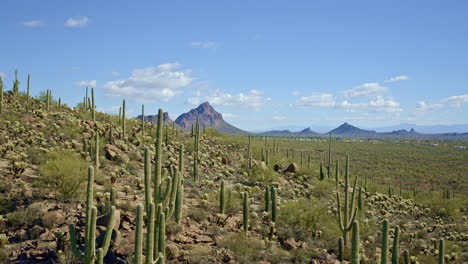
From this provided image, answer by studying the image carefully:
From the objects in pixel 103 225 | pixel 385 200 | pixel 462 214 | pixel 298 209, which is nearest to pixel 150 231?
pixel 103 225

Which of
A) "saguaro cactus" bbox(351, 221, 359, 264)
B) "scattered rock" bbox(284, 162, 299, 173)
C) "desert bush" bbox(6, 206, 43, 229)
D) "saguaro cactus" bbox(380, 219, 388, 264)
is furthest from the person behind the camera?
"scattered rock" bbox(284, 162, 299, 173)

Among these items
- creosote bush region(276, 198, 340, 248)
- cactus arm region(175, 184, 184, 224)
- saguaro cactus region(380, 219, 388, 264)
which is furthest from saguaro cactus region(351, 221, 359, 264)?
cactus arm region(175, 184, 184, 224)

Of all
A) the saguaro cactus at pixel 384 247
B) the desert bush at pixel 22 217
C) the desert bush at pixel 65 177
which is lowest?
the saguaro cactus at pixel 384 247

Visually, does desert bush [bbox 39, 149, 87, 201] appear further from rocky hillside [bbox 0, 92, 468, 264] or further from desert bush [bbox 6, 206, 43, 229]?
desert bush [bbox 6, 206, 43, 229]

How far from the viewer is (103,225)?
7969 millimetres

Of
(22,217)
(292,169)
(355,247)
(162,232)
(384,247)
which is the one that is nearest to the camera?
(162,232)

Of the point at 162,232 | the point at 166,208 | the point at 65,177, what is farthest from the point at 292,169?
the point at 162,232

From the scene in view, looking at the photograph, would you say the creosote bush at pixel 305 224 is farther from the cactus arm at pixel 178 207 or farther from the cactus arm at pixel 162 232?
the cactus arm at pixel 162 232

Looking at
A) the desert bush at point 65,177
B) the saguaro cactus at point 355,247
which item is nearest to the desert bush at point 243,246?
the saguaro cactus at point 355,247

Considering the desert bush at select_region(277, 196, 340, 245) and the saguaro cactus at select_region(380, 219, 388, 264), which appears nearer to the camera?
the saguaro cactus at select_region(380, 219, 388, 264)

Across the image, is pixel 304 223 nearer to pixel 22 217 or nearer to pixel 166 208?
pixel 166 208

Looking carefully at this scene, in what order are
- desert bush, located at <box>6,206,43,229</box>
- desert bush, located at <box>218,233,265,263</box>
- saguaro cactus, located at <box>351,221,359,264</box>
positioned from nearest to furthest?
saguaro cactus, located at <box>351,221,359,264</box>, desert bush, located at <box>6,206,43,229</box>, desert bush, located at <box>218,233,265,263</box>

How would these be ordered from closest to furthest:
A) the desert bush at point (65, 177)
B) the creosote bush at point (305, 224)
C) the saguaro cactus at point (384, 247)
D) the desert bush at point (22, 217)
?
the saguaro cactus at point (384, 247), the desert bush at point (22, 217), the desert bush at point (65, 177), the creosote bush at point (305, 224)

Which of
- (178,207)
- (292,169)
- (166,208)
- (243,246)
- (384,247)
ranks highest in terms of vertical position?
(166,208)
